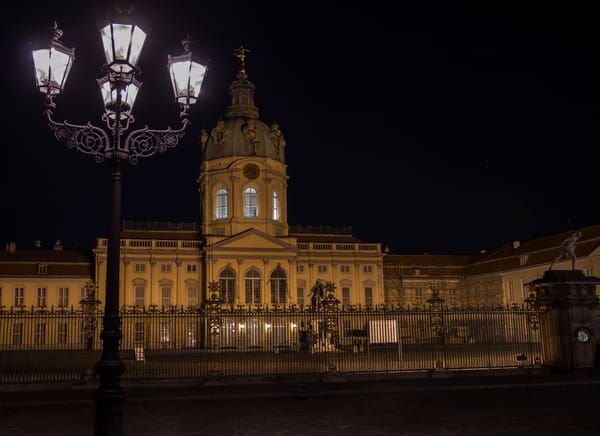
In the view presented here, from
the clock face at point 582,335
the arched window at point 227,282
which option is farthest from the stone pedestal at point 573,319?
the arched window at point 227,282

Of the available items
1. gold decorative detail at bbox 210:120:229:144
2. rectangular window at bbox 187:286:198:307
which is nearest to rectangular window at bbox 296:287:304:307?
rectangular window at bbox 187:286:198:307

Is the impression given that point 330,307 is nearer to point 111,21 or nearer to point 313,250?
point 111,21

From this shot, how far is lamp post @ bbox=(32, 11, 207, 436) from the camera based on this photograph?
10117 mm

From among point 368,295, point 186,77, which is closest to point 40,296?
point 368,295

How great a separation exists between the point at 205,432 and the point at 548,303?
14.6 metres

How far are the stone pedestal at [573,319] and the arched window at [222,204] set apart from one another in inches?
1874

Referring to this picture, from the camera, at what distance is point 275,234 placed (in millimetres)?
68000

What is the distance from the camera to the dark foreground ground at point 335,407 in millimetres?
13852

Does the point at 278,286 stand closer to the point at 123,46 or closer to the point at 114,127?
the point at 114,127

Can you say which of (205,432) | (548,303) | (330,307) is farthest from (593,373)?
(205,432)

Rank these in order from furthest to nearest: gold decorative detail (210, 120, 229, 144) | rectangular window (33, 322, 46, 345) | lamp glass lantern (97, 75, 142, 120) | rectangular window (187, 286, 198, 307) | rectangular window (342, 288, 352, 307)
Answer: gold decorative detail (210, 120, 229, 144), rectangular window (342, 288, 352, 307), rectangular window (187, 286, 198, 307), rectangular window (33, 322, 46, 345), lamp glass lantern (97, 75, 142, 120)

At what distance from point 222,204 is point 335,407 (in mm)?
52425

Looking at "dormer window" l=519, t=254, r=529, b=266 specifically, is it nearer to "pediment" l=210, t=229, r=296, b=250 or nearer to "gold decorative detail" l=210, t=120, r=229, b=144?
"pediment" l=210, t=229, r=296, b=250

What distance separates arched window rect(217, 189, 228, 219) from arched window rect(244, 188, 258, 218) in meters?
2.04
